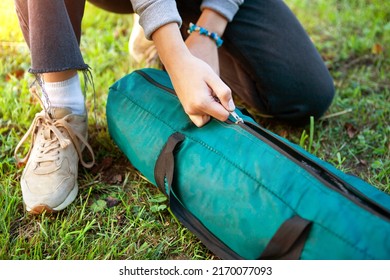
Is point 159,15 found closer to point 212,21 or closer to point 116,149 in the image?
point 212,21

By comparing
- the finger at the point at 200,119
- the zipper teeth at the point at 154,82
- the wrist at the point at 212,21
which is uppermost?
the wrist at the point at 212,21

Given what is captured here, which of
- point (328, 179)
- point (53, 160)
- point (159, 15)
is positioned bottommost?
point (53, 160)

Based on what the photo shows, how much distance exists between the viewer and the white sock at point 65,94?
61.0 inches

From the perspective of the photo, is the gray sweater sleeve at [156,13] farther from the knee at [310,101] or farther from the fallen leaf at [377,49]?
the fallen leaf at [377,49]

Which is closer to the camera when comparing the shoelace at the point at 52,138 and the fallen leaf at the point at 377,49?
the shoelace at the point at 52,138

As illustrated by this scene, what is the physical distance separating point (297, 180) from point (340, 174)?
141mm

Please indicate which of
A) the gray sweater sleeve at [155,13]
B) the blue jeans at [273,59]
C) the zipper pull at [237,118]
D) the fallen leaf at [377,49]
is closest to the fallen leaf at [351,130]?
the blue jeans at [273,59]

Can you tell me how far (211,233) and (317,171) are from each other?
1.11ft

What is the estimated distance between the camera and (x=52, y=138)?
61.4 inches

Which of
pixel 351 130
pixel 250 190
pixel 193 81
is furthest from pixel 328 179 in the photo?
pixel 351 130

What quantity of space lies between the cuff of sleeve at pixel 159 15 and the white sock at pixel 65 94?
0.34m

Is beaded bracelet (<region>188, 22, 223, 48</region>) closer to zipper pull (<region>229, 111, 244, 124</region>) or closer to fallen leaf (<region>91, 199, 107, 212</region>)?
zipper pull (<region>229, 111, 244, 124</region>)

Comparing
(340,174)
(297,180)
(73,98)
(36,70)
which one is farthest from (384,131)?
(36,70)
